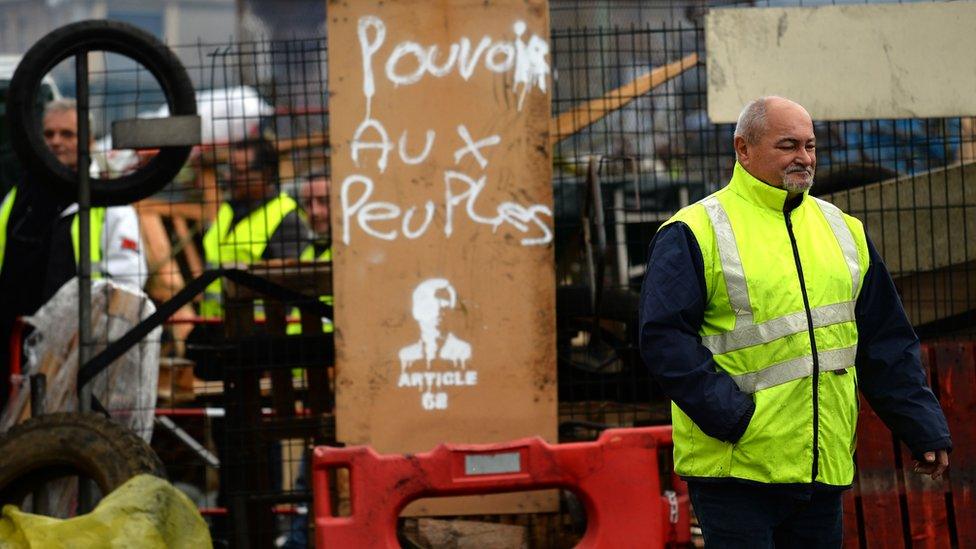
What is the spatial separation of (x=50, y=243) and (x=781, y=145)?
17.6 ft

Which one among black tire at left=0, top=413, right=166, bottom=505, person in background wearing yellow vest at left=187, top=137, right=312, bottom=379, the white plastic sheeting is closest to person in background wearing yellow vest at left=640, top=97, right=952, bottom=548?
black tire at left=0, top=413, right=166, bottom=505

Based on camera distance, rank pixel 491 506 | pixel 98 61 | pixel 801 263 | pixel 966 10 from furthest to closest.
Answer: pixel 98 61 < pixel 966 10 < pixel 491 506 < pixel 801 263

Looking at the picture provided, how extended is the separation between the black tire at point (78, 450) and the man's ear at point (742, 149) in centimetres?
322

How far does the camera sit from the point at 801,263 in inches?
184

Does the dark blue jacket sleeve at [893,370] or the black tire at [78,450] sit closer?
the dark blue jacket sleeve at [893,370]

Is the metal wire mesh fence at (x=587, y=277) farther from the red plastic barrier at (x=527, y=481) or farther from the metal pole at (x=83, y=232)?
the red plastic barrier at (x=527, y=481)

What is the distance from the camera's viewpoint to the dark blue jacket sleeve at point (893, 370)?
478 cm

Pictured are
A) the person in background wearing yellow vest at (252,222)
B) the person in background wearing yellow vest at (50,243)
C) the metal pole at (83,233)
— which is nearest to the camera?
the metal pole at (83,233)

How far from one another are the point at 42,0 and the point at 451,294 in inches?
808

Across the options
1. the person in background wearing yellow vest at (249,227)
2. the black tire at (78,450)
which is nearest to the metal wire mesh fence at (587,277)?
the person in background wearing yellow vest at (249,227)

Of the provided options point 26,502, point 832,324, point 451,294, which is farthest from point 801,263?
point 26,502

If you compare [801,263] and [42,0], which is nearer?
[801,263]

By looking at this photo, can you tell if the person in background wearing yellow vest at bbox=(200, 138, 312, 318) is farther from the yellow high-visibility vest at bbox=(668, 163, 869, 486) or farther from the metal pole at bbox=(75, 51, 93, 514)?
the yellow high-visibility vest at bbox=(668, 163, 869, 486)

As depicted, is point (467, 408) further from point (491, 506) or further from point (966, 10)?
point (966, 10)
